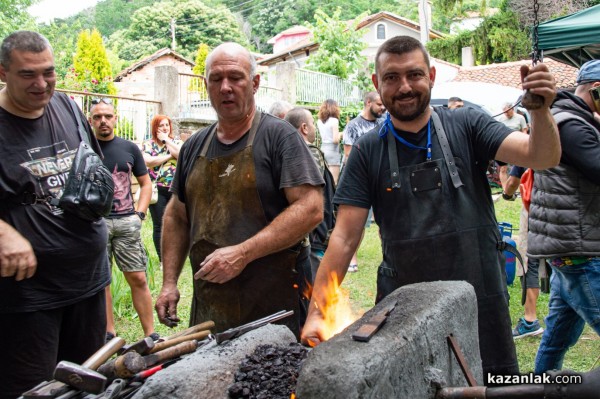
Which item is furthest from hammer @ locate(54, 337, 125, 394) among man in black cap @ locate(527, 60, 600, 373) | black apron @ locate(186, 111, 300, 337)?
man in black cap @ locate(527, 60, 600, 373)

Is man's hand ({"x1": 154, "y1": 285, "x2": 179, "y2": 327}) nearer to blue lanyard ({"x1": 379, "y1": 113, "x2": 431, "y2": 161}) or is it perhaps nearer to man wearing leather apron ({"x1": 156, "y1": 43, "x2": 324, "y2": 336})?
man wearing leather apron ({"x1": 156, "y1": 43, "x2": 324, "y2": 336})

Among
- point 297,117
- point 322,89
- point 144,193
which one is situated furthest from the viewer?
point 322,89

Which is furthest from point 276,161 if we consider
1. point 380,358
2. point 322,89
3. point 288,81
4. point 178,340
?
point 322,89

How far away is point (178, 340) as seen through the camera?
7.53ft

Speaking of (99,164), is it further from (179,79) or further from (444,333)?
(179,79)

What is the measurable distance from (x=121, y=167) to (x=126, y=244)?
0.73m

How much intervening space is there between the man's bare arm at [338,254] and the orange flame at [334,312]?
0.01 metres

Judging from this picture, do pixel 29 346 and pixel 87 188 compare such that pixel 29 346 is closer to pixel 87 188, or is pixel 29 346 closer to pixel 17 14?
pixel 87 188

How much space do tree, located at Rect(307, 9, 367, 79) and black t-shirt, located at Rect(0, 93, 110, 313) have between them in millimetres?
20305

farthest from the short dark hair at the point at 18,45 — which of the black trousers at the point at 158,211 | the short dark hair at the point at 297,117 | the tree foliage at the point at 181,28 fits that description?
the tree foliage at the point at 181,28

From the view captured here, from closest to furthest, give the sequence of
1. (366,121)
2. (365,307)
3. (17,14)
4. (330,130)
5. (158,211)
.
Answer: (365,307) < (158,211) < (366,121) < (330,130) < (17,14)

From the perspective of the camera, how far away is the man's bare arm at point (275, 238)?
2676 mm

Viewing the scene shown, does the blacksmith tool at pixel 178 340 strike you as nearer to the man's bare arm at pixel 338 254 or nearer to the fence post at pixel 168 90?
the man's bare arm at pixel 338 254

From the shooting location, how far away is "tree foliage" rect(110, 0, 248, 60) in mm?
54406
